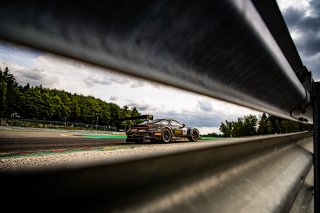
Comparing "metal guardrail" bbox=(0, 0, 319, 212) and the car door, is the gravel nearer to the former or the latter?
"metal guardrail" bbox=(0, 0, 319, 212)

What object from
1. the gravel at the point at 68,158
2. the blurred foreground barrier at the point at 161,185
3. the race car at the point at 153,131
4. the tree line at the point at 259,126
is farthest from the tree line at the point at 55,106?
the blurred foreground barrier at the point at 161,185

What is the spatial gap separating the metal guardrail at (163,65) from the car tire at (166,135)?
10154 millimetres

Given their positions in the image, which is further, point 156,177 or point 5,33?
point 156,177

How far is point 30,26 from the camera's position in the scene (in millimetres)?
187

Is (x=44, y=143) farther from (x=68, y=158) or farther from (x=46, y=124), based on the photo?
(x=46, y=124)

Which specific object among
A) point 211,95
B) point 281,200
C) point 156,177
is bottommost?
point 281,200

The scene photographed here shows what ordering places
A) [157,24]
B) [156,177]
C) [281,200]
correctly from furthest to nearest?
1. [281,200]
2. [156,177]
3. [157,24]

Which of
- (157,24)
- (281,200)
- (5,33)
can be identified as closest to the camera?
(5,33)

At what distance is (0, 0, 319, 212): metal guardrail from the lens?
21cm

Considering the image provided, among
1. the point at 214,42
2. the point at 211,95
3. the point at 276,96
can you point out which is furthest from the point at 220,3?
the point at 276,96

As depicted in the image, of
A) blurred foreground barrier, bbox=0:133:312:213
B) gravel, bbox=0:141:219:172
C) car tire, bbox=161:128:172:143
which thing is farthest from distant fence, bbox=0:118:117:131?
blurred foreground barrier, bbox=0:133:312:213

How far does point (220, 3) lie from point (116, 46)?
153 mm

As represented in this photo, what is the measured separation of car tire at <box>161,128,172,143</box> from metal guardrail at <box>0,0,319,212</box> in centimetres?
1015

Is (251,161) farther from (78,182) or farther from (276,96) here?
(78,182)
